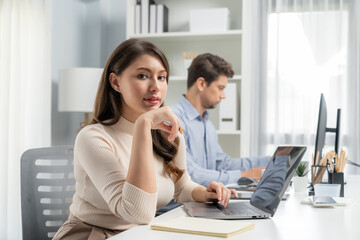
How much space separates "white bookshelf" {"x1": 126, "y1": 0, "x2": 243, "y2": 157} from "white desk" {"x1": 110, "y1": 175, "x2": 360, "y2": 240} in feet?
6.96

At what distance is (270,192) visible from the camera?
1.28 metres

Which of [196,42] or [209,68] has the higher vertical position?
[196,42]

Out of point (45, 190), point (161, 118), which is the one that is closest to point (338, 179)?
point (161, 118)

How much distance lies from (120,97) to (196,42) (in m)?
2.38

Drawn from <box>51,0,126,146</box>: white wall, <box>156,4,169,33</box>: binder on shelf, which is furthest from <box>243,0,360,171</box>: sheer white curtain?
<box>51,0,126,146</box>: white wall

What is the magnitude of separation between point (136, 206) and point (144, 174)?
0.09 metres

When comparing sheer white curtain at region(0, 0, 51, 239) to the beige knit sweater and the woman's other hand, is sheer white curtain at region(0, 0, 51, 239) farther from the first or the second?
the woman's other hand

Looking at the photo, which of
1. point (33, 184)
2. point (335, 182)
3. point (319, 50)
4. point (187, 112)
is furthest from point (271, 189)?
point (319, 50)

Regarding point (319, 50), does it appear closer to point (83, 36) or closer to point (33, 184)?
point (83, 36)

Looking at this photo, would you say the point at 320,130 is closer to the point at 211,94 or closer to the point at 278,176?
the point at 278,176

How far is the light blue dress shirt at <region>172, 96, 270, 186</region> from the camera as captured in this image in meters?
2.43

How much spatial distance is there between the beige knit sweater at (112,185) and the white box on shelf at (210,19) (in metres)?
2.10

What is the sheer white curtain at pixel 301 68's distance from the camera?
369cm

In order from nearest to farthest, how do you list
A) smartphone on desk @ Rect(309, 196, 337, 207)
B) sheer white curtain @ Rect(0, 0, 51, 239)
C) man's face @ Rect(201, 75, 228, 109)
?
smartphone on desk @ Rect(309, 196, 337, 207) → man's face @ Rect(201, 75, 228, 109) → sheer white curtain @ Rect(0, 0, 51, 239)
